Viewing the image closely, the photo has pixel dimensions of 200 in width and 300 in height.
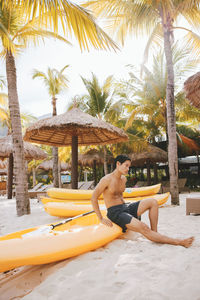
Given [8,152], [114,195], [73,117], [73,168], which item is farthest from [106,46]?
[8,152]

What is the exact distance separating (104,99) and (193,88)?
7.30 m

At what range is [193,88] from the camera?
5320 millimetres

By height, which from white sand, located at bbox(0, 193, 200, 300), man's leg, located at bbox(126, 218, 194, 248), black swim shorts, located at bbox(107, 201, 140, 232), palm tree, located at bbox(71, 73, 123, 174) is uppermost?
palm tree, located at bbox(71, 73, 123, 174)

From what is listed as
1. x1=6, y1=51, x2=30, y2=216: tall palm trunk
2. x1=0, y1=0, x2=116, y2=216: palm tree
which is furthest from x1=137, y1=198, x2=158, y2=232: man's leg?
x1=6, y1=51, x2=30, y2=216: tall palm trunk

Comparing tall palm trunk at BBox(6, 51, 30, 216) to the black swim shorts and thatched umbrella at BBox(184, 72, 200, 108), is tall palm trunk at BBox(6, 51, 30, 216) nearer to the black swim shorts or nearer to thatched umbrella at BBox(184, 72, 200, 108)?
the black swim shorts

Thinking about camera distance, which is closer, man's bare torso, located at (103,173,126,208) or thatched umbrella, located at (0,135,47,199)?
man's bare torso, located at (103,173,126,208)

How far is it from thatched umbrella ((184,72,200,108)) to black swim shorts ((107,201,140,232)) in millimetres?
3701

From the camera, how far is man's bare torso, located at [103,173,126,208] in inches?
108

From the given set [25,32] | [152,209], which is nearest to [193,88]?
[152,209]

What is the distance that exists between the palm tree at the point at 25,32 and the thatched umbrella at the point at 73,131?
0.84m

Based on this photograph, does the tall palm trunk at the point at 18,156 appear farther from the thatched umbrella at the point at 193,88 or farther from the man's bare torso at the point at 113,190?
the thatched umbrella at the point at 193,88

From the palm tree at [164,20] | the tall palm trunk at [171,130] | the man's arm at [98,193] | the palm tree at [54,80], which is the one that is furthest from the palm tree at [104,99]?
the man's arm at [98,193]

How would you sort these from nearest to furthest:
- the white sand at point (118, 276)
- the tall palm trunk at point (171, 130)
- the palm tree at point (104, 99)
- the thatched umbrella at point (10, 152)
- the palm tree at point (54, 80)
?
the white sand at point (118, 276) < the tall palm trunk at point (171, 130) < the thatched umbrella at point (10, 152) < the palm tree at point (54, 80) < the palm tree at point (104, 99)

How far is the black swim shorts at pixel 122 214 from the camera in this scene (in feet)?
8.80
